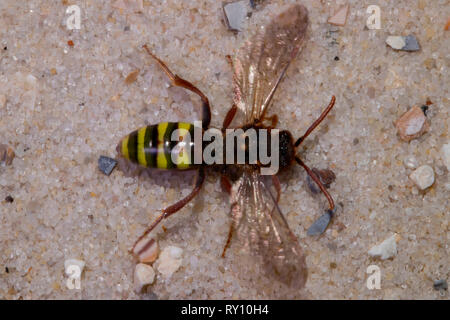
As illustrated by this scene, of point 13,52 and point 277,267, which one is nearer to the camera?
point 277,267

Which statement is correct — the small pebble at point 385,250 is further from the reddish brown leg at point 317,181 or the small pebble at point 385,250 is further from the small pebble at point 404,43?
the small pebble at point 404,43

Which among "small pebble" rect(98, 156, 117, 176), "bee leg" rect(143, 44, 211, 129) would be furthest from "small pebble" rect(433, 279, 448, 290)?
"small pebble" rect(98, 156, 117, 176)

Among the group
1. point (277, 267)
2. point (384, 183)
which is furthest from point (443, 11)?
point (277, 267)

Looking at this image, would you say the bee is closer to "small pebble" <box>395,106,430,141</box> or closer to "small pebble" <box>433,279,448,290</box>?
"small pebble" <box>395,106,430,141</box>

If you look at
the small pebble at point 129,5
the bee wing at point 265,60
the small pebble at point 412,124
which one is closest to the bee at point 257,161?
the bee wing at point 265,60

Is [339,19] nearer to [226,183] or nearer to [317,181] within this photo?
[317,181]

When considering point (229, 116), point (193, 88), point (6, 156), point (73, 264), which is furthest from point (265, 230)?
point (6, 156)
